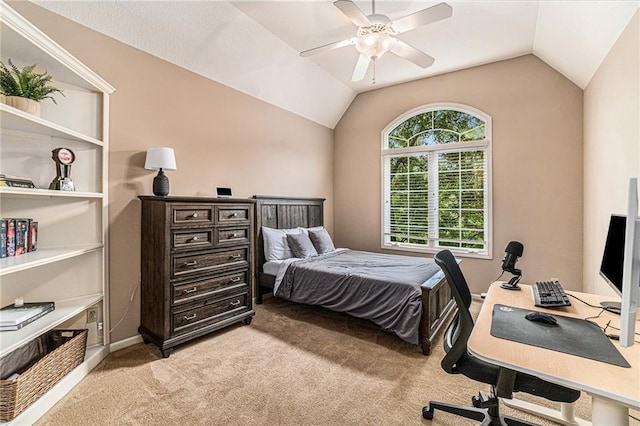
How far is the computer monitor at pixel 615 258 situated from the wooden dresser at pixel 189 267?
2.83 meters

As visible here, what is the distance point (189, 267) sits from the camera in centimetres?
257

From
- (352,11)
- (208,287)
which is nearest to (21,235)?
(208,287)

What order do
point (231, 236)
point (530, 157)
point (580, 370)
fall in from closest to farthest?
point (580, 370) → point (231, 236) → point (530, 157)

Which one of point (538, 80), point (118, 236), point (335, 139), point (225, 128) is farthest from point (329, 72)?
point (118, 236)

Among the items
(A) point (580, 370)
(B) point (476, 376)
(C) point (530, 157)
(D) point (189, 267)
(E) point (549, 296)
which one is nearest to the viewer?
(A) point (580, 370)

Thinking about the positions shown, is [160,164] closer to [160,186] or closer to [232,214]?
[160,186]

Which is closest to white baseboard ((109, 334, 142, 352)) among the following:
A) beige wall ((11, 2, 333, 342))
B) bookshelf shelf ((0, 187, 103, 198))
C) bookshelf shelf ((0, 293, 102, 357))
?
beige wall ((11, 2, 333, 342))

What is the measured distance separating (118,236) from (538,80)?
5.10 m

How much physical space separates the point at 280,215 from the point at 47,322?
2713 millimetres

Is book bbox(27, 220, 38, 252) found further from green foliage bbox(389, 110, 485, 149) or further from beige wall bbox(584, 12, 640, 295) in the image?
green foliage bbox(389, 110, 485, 149)

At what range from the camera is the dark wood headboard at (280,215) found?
3.80 metres

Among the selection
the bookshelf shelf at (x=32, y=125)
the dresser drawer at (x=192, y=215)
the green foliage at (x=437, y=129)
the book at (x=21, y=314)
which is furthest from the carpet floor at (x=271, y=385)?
the green foliage at (x=437, y=129)

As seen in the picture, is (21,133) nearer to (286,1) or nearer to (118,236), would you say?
(118,236)

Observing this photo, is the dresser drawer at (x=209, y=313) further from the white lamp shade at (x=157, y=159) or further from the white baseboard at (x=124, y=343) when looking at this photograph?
the white lamp shade at (x=157, y=159)
